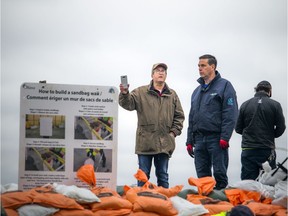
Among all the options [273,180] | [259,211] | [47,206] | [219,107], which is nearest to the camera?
[47,206]

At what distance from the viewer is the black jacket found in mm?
9055

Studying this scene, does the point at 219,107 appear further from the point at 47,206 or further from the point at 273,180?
the point at 47,206

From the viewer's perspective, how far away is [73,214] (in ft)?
23.3

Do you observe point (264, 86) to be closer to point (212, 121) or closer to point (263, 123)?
point (263, 123)

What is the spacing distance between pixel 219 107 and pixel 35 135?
2828 mm

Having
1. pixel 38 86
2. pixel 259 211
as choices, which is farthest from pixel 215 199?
pixel 38 86

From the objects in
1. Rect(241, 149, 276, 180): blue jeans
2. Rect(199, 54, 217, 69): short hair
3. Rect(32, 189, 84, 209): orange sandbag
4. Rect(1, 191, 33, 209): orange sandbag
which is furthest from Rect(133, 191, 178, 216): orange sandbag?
Rect(199, 54, 217, 69): short hair

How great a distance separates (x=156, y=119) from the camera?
8938mm

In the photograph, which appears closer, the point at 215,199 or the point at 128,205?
the point at 128,205

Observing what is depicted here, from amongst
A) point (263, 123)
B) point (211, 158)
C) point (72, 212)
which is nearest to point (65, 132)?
point (72, 212)

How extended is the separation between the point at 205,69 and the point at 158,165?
1490 mm

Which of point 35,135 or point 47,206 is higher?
point 35,135

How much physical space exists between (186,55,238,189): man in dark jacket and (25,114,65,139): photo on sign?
2.35 metres

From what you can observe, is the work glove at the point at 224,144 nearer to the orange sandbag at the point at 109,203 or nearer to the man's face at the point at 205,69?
the man's face at the point at 205,69
